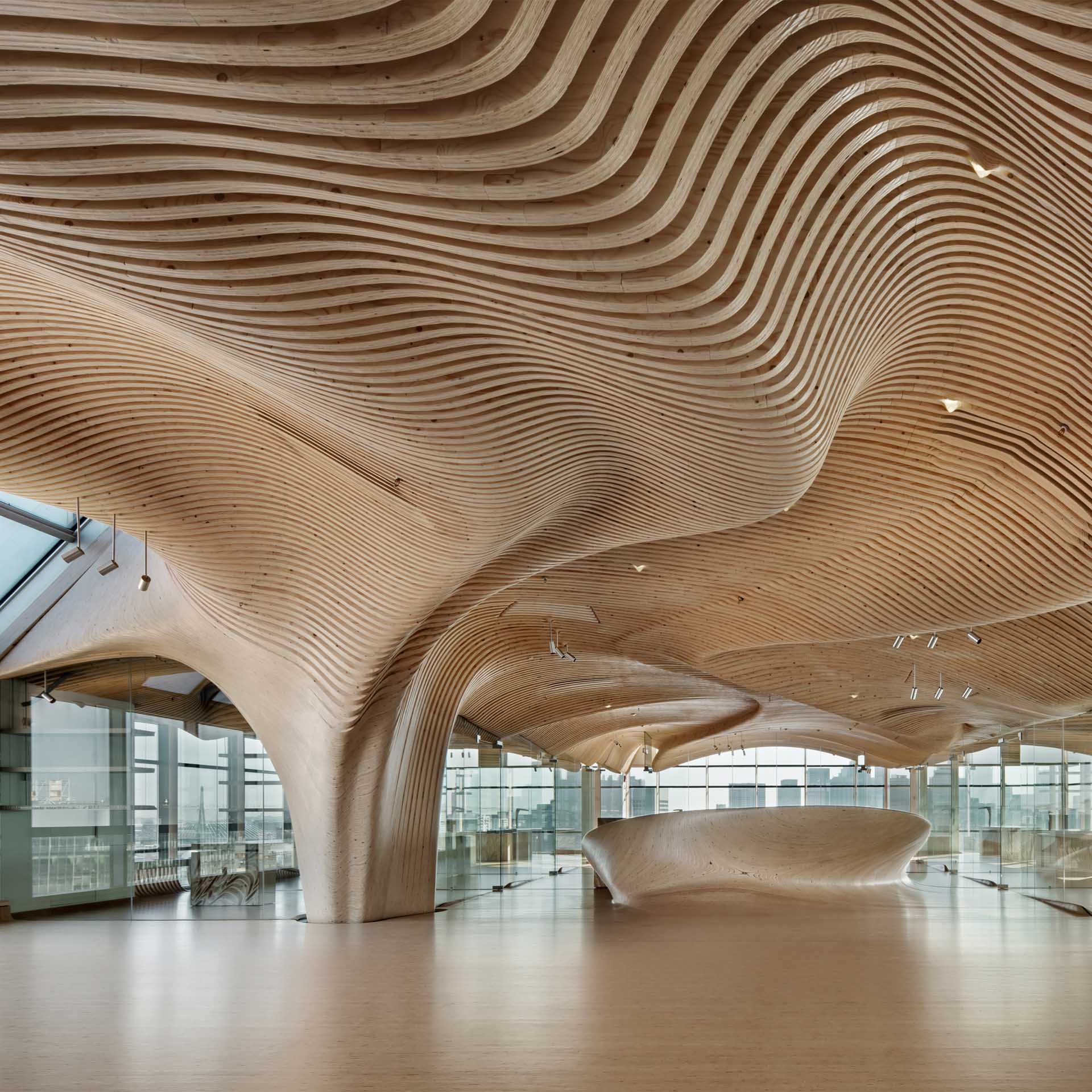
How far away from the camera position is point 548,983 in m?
8.65

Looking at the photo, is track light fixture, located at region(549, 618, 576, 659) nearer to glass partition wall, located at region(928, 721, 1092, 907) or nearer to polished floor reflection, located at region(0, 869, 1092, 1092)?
polished floor reflection, located at region(0, 869, 1092, 1092)

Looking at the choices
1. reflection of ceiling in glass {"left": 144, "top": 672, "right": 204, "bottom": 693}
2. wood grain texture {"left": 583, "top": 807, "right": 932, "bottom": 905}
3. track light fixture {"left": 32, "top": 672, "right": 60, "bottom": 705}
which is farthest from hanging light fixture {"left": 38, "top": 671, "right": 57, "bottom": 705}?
wood grain texture {"left": 583, "top": 807, "right": 932, "bottom": 905}

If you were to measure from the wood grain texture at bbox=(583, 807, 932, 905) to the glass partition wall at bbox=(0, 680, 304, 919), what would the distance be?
17.7ft

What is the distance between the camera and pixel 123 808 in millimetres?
16859

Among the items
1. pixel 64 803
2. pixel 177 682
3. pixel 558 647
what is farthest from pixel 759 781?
pixel 64 803

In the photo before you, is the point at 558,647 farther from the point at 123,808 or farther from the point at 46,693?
the point at 46,693

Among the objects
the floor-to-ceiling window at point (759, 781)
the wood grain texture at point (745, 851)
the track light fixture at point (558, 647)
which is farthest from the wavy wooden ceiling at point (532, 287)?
the floor-to-ceiling window at point (759, 781)

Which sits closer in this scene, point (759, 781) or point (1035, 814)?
point (1035, 814)

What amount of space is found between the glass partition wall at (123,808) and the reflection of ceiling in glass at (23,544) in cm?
178

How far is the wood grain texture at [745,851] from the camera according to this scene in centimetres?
1905

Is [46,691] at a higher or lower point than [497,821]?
higher

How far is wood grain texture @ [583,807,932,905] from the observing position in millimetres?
19047

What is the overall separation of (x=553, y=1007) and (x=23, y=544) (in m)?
10.8

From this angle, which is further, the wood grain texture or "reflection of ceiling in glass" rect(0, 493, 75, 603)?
the wood grain texture
